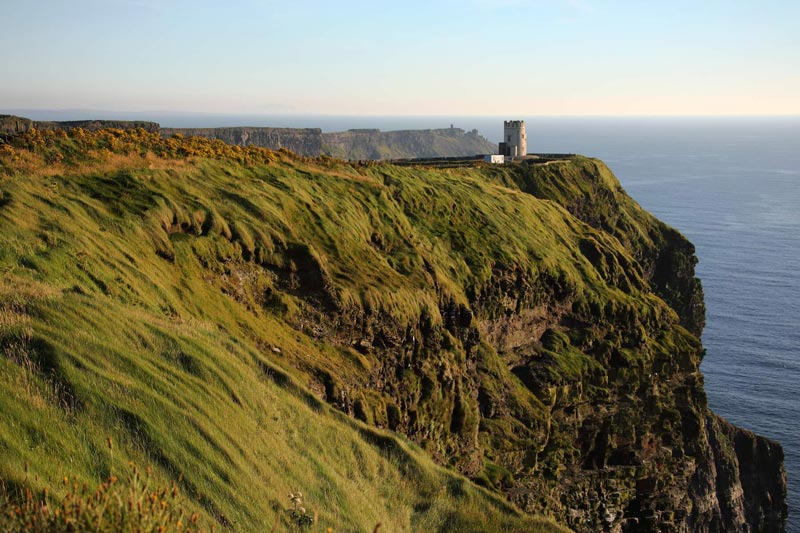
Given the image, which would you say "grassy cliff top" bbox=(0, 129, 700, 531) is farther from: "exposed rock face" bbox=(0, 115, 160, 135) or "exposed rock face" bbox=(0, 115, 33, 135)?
"exposed rock face" bbox=(0, 115, 160, 135)

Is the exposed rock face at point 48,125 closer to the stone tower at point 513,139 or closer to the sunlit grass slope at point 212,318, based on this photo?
the sunlit grass slope at point 212,318

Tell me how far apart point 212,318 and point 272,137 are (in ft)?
509

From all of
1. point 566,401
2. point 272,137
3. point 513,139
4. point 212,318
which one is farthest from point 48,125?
point 272,137

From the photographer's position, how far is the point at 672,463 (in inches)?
1822

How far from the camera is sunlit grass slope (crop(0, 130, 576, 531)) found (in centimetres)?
1180

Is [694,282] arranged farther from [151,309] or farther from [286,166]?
[151,309]

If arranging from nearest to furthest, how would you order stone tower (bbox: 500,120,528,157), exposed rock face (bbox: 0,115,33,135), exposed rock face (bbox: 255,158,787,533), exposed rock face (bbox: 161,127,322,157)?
exposed rock face (bbox: 255,158,787,533)
exposed rock face (bbox: 0,115,33,135)
stone tower (bbox: 500,120,528,157)
exposed rock face (bbox: 161,127,322,157)

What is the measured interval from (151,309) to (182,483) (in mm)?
9709

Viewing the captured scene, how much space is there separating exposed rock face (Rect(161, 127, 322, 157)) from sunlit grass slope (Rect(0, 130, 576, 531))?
3690 inches

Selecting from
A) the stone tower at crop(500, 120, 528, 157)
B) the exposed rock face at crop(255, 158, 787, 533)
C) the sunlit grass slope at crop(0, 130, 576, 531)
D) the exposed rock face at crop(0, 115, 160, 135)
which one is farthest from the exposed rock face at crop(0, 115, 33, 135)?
A: the stone tower at crop(500, 120, 528, 157)

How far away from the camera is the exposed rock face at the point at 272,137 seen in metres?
150

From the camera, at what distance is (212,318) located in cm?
2355

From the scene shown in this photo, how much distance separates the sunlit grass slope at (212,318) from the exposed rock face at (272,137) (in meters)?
93.7

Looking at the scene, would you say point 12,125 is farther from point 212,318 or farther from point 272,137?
point 272,137
